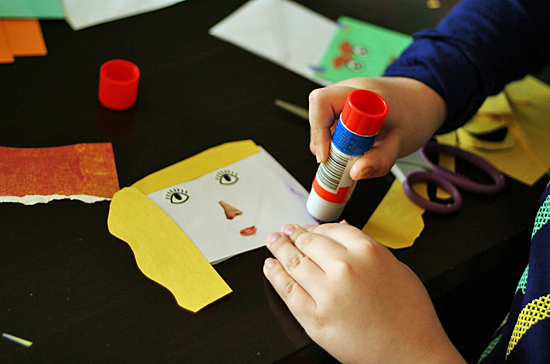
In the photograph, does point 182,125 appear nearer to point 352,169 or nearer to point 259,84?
Answer: point 259,84

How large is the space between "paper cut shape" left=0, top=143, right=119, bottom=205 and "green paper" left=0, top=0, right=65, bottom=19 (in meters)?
0.31

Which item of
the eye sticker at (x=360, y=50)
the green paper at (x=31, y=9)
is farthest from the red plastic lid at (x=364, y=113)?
the green paper at (x=31, y=9)

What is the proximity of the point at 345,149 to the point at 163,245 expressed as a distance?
232 millimetres

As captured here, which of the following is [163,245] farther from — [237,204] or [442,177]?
[442,177]

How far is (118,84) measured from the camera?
0.63 metres

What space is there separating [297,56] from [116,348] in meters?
0.62

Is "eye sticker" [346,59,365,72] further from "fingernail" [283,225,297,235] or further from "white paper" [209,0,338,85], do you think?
"fingernail" [283,225,297,235]

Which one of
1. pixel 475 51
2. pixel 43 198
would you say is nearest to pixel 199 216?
pixel 43 198

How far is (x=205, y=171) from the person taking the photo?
0.61 meters

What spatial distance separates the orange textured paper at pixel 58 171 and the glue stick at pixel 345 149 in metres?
0.25

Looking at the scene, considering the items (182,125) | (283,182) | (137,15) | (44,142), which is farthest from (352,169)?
(137,15)

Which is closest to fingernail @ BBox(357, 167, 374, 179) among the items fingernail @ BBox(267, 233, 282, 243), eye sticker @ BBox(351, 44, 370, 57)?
fingernail @ BBox(267, 233, 282, 243)

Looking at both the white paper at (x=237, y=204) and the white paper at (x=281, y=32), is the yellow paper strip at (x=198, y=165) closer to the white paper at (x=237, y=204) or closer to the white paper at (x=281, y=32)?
the white paper at (x=237, y=204)

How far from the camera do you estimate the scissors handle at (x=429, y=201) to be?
24.9 inches
